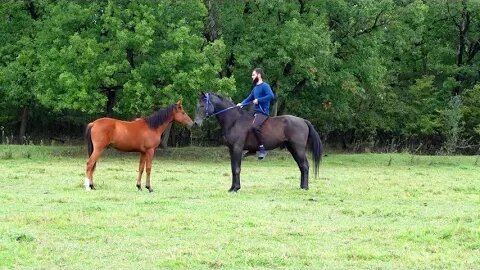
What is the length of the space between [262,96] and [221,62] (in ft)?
49.6

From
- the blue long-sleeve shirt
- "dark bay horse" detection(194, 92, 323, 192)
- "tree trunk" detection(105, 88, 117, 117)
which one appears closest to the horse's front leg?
"dark bay horse" detection(194, 92, 323, 192)

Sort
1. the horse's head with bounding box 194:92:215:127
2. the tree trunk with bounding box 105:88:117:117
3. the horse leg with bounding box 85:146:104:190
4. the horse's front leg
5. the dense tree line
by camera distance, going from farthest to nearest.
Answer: the tree trunk with bounding box 105:88:117:117, the dense tree line, the horse's head with bounding box 194:92:215:127, the horse's front leg, the horse leg with bounding box 85:146:104:190

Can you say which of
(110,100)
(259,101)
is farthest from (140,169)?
(110,100)

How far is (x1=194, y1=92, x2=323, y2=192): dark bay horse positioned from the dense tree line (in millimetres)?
11672

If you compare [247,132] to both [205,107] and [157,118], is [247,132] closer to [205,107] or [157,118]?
[205,107]

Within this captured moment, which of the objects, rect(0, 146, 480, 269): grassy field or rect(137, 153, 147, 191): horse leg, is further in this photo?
rect(137, 153, 147, 191): horse leg

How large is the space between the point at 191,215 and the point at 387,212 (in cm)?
366

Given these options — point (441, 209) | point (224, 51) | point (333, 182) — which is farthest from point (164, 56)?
point (441, 209)

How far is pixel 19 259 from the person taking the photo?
26.9ft

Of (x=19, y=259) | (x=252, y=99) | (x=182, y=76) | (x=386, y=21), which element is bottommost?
(x=19, y=259)

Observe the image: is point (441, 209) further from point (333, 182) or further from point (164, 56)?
point (164, 56)

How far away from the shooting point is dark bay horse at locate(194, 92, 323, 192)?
16.8m

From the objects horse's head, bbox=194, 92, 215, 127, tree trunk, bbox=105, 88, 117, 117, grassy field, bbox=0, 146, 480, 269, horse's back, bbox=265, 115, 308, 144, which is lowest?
grassy field, bbox=0, 146, 480, 269

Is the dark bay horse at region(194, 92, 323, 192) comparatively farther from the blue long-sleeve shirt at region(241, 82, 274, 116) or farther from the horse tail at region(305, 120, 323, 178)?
the blue long-sleeve shirt at region(241, 82, 274, 116)
